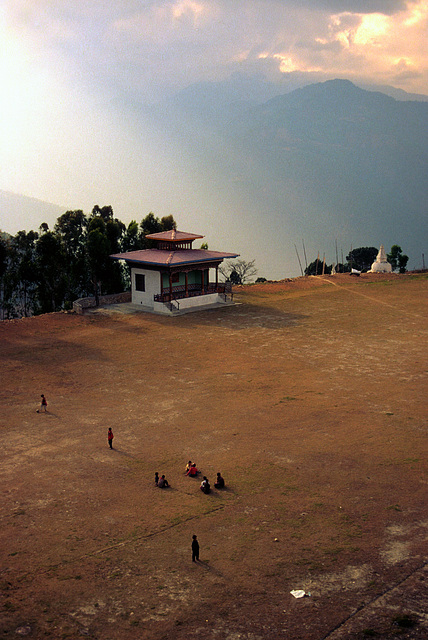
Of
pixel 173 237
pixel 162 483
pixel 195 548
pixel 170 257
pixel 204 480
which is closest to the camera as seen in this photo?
pixel 195 548

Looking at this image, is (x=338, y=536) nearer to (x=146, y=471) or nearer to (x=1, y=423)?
(x=146, y=471)

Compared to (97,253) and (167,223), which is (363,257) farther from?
(97,253)

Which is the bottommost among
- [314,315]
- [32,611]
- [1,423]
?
[32,611]

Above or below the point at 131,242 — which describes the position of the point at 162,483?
below

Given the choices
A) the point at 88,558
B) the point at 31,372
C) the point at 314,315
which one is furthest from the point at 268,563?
the point at 314,315

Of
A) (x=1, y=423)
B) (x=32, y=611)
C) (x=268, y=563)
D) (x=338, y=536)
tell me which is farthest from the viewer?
(x=1, y=423)

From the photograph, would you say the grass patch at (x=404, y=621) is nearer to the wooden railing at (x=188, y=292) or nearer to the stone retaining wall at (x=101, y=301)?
the wooden railing at (x=188, y=292)

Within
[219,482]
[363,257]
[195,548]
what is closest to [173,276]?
[219,482]
